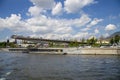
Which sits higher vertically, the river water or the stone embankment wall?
the stone embankment wall

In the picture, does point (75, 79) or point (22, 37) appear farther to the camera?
point (22, 37)

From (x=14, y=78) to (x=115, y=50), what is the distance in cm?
6290

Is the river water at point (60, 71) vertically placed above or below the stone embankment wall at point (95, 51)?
below

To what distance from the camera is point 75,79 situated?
82.0 ft

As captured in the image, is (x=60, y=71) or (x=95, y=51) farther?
(x=95, y=51)

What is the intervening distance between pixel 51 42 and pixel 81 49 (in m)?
60.4

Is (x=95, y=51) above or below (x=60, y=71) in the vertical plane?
above

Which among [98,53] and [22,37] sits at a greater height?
[22,37]

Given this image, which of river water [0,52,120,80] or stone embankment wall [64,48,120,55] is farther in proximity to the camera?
stone embankment wall [64,48,120,55]

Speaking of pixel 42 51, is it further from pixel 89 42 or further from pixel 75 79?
pixel 75 79

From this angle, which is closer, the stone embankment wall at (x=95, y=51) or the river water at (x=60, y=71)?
the river water at (x=60, y=71)

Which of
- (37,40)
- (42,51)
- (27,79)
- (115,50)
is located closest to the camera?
(27,79)

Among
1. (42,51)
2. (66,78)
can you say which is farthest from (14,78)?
(42,51)

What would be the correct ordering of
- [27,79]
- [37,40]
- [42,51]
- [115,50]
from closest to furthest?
[27,79], [115,50], [42,51], [37,40]
